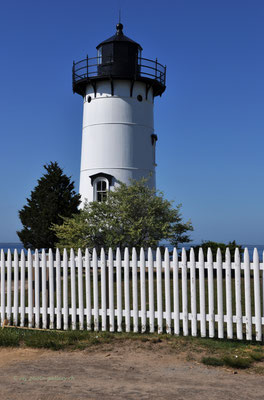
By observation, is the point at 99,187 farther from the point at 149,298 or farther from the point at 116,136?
the point at 149,298

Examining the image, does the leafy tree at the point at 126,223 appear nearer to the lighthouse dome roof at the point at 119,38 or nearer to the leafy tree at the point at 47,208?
the leafy tree at the point at 47,208

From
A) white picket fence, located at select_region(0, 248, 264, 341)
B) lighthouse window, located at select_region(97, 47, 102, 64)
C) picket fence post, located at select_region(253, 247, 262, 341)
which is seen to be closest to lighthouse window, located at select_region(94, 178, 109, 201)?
lighthouse window, located at select_region(97, 47, 102, 64)

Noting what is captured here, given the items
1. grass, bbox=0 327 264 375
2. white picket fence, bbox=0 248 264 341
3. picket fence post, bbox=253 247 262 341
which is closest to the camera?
grass, bbox=0 327 264 375

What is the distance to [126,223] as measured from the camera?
72.1 ft

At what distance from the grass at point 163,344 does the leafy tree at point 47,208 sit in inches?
643

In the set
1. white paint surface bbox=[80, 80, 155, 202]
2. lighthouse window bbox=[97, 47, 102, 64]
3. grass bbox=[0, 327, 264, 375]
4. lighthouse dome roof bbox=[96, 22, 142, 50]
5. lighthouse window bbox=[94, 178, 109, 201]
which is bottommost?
grass bbox=[0, 327, 264, 375]

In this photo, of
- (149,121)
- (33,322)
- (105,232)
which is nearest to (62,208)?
(105,232)

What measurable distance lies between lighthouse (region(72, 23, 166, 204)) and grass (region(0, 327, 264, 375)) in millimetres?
19134

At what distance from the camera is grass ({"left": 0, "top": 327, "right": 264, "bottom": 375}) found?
6469 mm

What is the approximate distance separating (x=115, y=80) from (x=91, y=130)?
349 cm

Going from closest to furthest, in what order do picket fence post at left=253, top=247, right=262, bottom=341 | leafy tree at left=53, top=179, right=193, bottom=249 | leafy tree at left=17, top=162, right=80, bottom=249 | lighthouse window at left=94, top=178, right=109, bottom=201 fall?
1. picket fence post at left=253, top=247, right=262, bottom=341
2. leafy tree at left=53, top=179, right=193, bottom=249
3. leafy tree at left=17, top=162, right=80, bottom=249
4. lighthouse window at left=94, top=178, right=109, bottom=201

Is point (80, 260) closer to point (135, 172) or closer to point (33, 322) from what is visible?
point (33, 322)

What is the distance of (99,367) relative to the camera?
6.20 metres

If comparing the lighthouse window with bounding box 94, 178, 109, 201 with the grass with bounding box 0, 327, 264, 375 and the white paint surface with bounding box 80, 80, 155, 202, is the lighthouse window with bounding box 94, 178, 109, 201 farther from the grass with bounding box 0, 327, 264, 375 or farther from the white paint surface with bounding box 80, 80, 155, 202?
the grass with bounding box 0, 327, 264, 375
